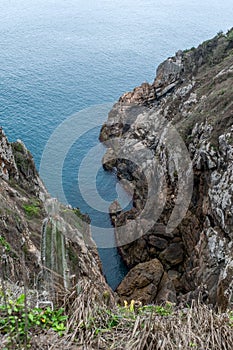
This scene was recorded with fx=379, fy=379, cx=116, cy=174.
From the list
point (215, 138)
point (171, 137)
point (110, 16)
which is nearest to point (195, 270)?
point (215, 138)

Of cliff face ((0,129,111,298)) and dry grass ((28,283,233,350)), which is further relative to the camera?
cliff face ((0,129,111,298))

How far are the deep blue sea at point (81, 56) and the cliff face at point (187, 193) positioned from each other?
3200 mm

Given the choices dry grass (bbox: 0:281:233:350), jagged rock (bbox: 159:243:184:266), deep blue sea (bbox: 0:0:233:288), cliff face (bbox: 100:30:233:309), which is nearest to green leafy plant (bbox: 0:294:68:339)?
dry grass (bbox: 0:281:233:350)

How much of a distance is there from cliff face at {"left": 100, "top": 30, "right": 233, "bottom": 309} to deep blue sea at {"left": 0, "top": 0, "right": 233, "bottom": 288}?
3.20m

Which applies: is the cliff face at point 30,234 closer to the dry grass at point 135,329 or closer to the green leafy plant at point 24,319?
the dry grass at point 135,329

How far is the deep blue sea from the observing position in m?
51.2

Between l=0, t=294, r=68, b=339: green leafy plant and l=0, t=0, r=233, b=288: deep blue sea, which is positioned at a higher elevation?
l=0, t=0, r=233, b=288: deep blue sea

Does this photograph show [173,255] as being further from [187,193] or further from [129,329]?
[129,329]

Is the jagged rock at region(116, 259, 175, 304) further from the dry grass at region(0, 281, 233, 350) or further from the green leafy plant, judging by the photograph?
the green leafy plant

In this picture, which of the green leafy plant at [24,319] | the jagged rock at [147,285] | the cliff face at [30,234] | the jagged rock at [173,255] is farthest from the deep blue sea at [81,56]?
the green leafy plant at [24,319]

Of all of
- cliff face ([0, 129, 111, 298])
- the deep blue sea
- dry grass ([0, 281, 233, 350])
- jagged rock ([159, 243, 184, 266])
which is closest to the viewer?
dry grass ([0, 281, 233, 350])

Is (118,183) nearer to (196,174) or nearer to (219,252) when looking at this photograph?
(196,174)

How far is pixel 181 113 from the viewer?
129 feet

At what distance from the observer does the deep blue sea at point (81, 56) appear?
5116 cm
